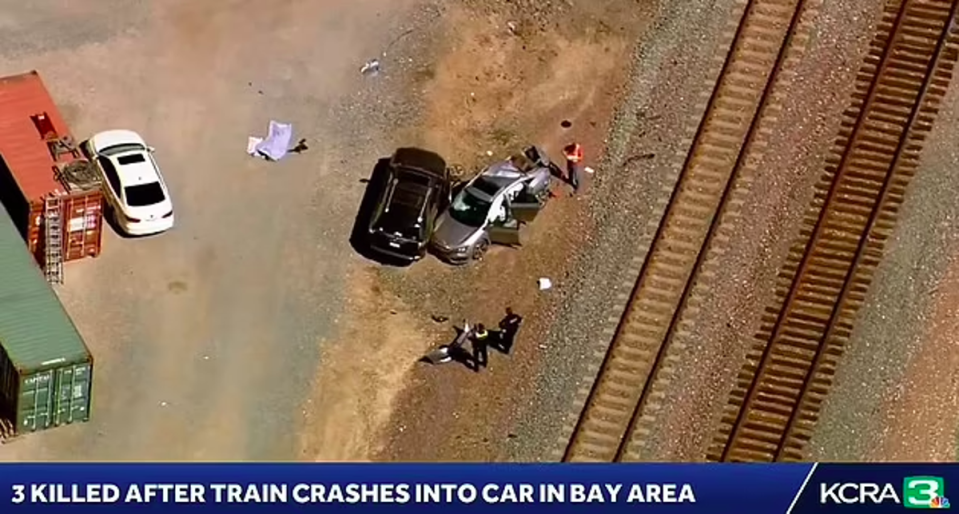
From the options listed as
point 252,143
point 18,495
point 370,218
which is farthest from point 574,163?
point 18,495

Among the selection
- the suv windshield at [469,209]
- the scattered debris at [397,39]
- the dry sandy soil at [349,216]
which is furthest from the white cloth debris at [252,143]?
the suv windshield at [469,209]

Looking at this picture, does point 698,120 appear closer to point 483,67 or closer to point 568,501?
point 483,67

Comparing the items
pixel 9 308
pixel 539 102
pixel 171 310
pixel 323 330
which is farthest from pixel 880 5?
pixel 9 308

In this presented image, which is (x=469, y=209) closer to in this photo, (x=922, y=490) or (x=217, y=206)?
(x=217, y=206)

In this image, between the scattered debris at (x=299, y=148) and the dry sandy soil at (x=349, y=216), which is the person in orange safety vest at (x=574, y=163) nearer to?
the dry sandy soil at (x=349, y=216)

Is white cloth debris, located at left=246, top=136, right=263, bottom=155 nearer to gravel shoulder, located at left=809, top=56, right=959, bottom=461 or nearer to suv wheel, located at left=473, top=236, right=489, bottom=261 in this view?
suv wheel, located at left=473, top=236, right=489, bottom=261

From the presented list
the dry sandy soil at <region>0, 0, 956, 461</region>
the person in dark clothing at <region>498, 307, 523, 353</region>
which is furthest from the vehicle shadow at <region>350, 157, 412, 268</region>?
the person in dark clothing at <region>498, 307, 523, 353</region>
